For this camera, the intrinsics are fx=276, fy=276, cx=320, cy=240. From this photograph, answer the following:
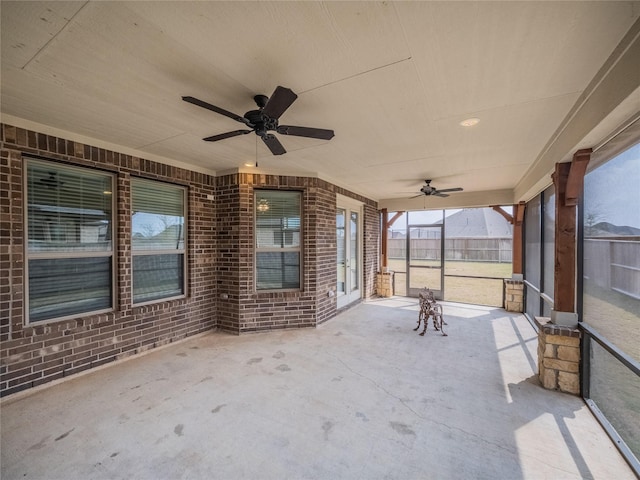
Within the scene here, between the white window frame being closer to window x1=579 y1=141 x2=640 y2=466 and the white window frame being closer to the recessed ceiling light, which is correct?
the recessed ceiling light

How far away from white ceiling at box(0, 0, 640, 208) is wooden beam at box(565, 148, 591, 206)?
0.15 meters

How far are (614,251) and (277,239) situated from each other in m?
3.98

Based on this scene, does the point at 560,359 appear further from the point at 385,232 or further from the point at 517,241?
the point at 385,232

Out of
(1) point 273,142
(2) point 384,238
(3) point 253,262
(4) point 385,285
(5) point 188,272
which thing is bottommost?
(4) point 385,285

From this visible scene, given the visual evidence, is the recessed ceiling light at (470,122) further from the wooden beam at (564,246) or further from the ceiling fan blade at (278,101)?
the ceiling fan blade at (278,101)

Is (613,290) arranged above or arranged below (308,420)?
above

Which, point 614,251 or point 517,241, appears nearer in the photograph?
point 614,251

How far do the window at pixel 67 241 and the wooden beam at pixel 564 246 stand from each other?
5112 mm

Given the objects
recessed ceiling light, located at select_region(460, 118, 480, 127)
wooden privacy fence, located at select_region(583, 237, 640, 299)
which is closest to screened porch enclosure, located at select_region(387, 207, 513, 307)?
wooden privacy fence, located at select_region(583, 237, 640, 299)

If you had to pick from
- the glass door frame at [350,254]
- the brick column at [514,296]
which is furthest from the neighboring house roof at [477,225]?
the glass door frame at [350,254]

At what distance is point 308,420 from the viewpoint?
7.49 feet

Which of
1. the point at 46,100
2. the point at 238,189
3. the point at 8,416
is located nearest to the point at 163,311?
the point at 8,416

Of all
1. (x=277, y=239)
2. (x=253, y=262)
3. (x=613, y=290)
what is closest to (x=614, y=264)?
(x=613, y=290)

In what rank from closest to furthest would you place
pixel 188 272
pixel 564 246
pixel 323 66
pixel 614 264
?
pixel 323 66 → pixel 614 264 → pixel 564 246 → pixel 188 272
